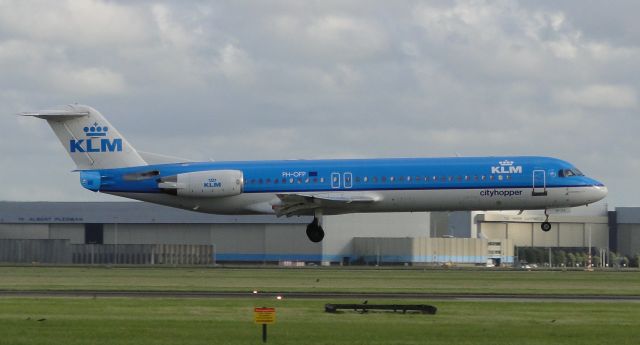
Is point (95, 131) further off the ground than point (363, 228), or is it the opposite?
point (95, 131)

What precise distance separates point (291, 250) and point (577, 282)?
62.5 m

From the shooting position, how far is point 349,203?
210 feet

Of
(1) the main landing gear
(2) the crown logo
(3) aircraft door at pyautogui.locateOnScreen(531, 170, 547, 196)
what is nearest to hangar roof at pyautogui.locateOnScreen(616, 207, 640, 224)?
(3) aircraft door at pyautogui.locateOnScreen(531, 170, 547, 196)

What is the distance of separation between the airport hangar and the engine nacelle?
51734mm

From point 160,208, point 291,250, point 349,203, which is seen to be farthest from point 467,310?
point 160,208

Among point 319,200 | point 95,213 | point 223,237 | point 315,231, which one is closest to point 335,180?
point 319,200

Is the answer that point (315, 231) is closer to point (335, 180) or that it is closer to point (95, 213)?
point (335, 180)

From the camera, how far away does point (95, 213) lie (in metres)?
136

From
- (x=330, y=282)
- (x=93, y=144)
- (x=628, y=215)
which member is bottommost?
(x=330, y=282)

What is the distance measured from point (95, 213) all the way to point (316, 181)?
7497cm

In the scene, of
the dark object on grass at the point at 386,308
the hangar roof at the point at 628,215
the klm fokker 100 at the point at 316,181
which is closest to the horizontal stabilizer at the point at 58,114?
the klm fokker 100 at the point at 316,181

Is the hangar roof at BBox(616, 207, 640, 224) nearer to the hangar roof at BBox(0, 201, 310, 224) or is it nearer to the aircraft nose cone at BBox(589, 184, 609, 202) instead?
the hangar roof at BBox(0, 201, 310, 224)

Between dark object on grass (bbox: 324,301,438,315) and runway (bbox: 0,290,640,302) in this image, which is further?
runway (bbox: 0,290,640,302)

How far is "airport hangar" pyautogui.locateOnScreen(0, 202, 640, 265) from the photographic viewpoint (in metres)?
120
